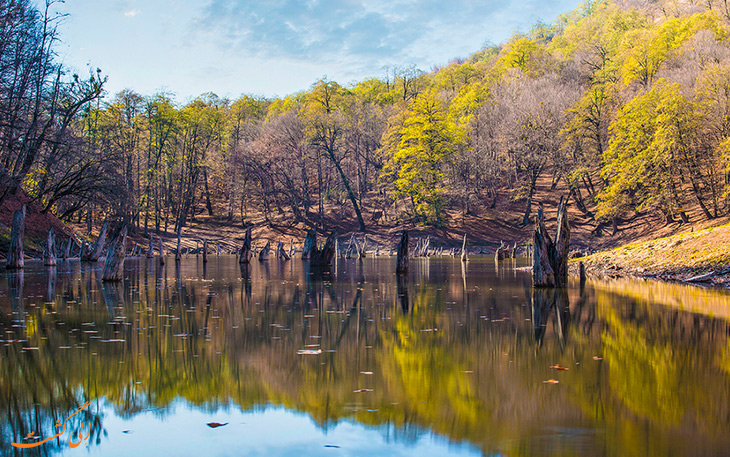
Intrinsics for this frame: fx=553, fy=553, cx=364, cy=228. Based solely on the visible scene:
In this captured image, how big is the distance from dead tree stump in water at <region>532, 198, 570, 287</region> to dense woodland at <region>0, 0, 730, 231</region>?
75.7 ft

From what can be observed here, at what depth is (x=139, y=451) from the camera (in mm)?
4355

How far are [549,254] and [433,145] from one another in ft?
123

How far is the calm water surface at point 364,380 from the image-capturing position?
179 inches

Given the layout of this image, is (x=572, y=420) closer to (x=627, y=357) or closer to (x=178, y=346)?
(x=627, y=357)

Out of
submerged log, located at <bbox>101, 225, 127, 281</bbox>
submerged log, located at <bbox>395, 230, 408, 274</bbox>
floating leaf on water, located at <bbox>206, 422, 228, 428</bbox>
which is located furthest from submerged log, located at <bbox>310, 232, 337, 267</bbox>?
floating leaf on water, located at <bbox>206, 422, 228, 428</bbox>

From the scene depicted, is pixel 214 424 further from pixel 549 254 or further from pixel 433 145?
pixel 433 145

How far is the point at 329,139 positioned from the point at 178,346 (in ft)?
165

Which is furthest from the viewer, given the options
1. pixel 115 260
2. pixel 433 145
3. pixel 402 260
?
pixel 433 145

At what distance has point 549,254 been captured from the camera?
17969mm

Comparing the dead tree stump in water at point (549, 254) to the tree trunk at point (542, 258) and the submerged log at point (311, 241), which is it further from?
the submerged log at point (311, 241)

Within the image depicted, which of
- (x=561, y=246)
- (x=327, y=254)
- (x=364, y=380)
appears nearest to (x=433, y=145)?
(x=327, y=254)

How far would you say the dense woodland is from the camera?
3900 centimetres

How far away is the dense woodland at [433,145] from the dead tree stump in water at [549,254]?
2308 cm

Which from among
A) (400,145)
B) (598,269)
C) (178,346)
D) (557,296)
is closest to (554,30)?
(400,145)
